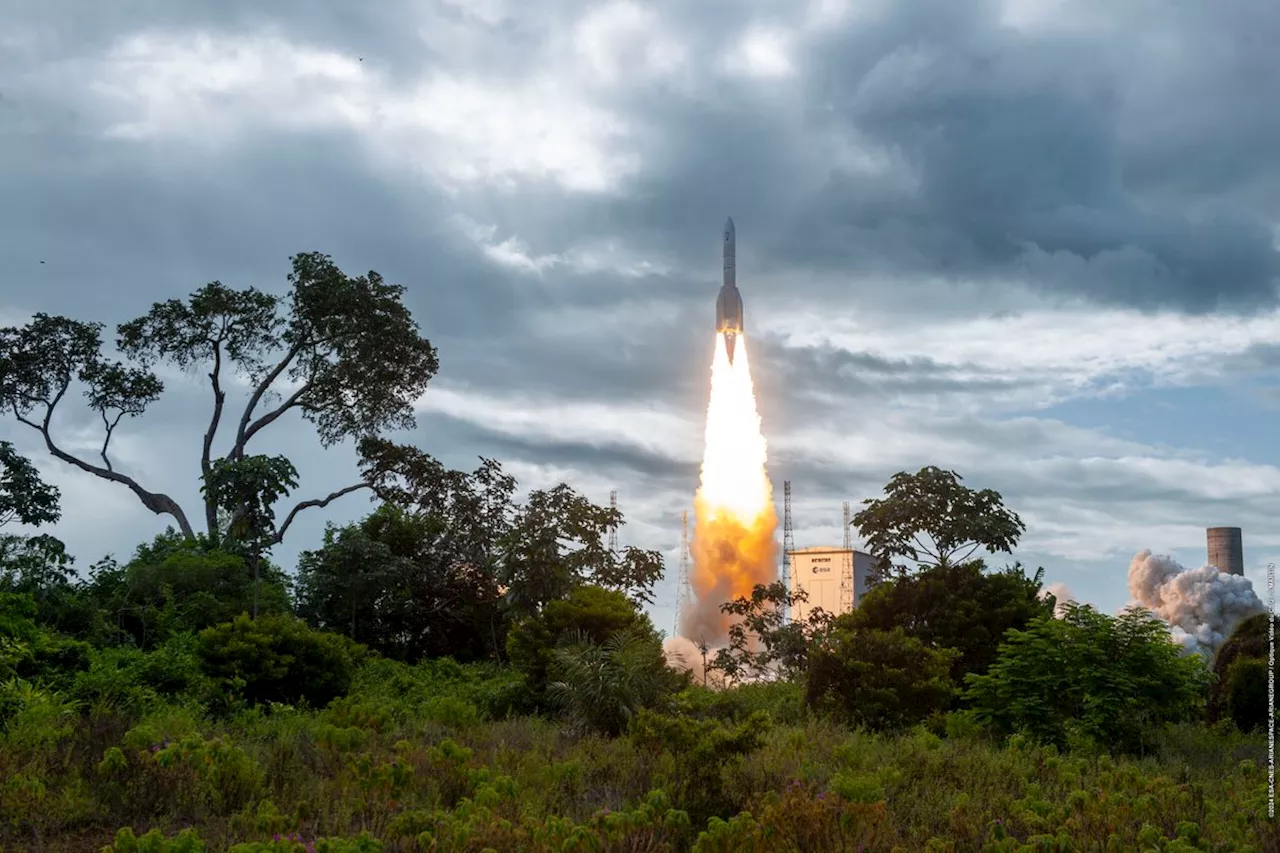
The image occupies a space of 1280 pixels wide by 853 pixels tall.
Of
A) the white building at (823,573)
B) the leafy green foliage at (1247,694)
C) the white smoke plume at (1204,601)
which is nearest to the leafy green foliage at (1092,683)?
the leafy green foliage at (1247,694)

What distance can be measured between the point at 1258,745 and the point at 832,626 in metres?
9.52

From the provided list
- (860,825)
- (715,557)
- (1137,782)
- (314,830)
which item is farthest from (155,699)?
(715,557)

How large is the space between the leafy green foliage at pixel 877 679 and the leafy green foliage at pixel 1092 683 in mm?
1862

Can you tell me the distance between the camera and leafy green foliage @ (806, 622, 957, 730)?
23.9m

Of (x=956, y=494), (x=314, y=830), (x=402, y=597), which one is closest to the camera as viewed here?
(x=314, y=830)

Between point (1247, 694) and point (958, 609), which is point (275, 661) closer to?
point (958, 609)

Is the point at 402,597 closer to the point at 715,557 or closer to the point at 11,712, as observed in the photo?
the point at 715,557

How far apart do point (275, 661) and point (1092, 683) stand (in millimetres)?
15678

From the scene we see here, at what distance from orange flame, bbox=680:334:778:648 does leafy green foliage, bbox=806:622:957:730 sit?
18.1 metres

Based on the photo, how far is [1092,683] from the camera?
21062 mm

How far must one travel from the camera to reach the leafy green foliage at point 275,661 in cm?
2502

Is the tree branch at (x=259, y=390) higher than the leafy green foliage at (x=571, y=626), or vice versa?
the tree branch at (x=259, y=390)

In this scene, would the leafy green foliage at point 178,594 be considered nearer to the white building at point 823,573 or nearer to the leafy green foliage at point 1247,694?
the leafy green foliage at point 1247,694

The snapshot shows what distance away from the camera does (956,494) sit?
33.3 meters
